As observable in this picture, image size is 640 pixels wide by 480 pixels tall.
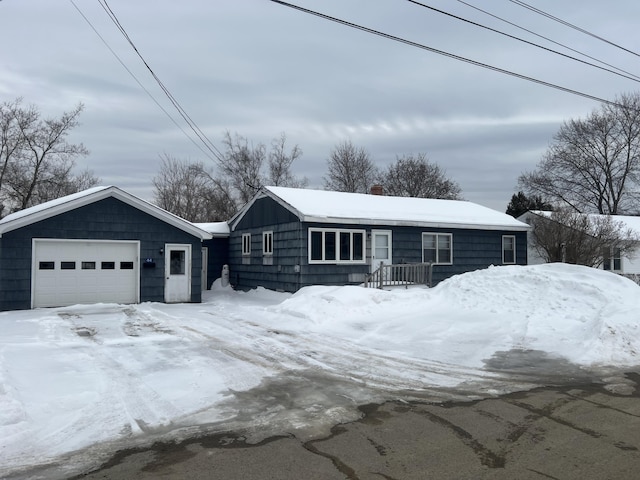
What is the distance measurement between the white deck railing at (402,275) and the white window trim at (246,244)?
635 cm

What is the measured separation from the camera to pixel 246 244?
22500mm

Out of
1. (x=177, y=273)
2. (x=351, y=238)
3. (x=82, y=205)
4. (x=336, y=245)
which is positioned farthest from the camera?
(x=177, y=273)

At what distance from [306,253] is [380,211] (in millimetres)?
3923

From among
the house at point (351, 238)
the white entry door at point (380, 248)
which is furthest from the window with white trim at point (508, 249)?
the white entry door at point (380, 248)

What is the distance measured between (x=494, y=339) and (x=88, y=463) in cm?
796

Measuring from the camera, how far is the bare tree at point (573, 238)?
22547 mm

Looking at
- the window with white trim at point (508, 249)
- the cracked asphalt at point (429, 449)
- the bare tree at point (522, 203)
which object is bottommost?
the cracked asphalt at point (429, 449)

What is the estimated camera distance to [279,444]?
15.8 feet

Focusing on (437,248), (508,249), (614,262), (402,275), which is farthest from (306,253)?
(614,262)

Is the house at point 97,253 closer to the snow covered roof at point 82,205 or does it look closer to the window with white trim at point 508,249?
the snow covered roof at point 82,205

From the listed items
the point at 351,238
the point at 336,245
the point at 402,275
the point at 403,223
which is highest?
the point at 403,223

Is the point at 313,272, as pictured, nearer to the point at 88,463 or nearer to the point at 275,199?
the point at 275,199

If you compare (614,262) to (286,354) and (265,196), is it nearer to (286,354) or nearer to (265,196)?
(265,196)

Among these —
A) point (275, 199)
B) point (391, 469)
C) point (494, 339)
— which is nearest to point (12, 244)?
point (275, 199)
